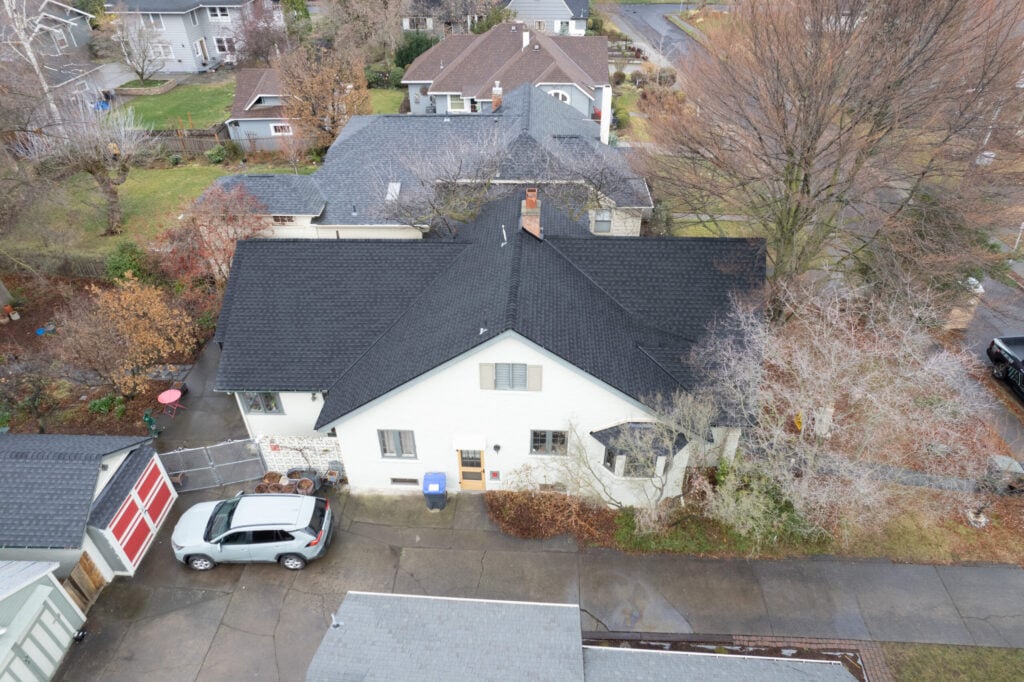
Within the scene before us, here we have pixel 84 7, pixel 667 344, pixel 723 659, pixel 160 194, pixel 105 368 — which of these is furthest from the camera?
pixel 84 7

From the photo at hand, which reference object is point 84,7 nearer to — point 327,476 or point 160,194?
point 160,194

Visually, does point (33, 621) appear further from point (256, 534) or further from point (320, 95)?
point (320, 95)

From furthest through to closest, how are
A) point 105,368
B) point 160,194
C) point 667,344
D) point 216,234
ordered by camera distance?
1. point 160,194
2. point 216,234
3. point 105,368
4. point 667,344

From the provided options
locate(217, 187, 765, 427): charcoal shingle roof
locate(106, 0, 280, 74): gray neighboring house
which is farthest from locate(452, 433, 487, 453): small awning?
locate(106, 0, 280, 74): gray neighboring house

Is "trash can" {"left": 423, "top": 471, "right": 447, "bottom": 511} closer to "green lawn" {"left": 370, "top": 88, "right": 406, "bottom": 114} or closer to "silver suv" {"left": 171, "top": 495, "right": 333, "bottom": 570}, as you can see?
"silver suv" {"left": 171, "top": 495, "right": 333, "bottom": 570}

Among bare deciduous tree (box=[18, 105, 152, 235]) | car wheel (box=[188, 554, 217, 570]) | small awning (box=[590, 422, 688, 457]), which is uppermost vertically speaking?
bare deciduous tree (box=[18, 105, 152, 235])

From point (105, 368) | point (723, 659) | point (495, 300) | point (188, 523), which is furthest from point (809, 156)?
point (105, 368)

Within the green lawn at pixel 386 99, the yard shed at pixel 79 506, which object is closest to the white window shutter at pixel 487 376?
the yard shed at pixel 79 506

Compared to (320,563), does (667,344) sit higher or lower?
higher
